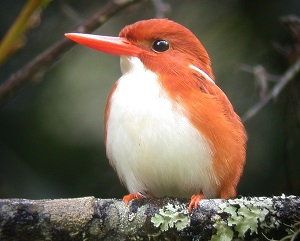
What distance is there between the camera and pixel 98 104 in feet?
12.6

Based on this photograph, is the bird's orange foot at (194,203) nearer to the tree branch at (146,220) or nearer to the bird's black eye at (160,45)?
the tree branch at (146,220)

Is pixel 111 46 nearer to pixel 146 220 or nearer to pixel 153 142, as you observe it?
pixel 153 142

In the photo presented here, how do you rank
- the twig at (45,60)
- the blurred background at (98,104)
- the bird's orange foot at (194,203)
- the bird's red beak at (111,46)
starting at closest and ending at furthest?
the bird's orange foot at (194,203)
the bird's red beak at (111,46)
the twig at (45,60)
the blurred background at (98,104)

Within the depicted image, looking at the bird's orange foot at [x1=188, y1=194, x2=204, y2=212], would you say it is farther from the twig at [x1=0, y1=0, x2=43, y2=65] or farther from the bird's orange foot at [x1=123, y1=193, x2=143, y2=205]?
the twig at [x1=0, y1=0, x2=43, y2=65]

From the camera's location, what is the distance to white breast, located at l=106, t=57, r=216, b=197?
2529 mm

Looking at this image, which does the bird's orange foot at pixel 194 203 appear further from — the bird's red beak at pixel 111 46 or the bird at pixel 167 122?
the bird's red beak at pixel 111 46

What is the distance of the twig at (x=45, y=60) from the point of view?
9.65 feet

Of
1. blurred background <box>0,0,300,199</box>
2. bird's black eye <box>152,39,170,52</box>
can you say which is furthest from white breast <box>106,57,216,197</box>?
blurred background <box>0,0,300,199</box>

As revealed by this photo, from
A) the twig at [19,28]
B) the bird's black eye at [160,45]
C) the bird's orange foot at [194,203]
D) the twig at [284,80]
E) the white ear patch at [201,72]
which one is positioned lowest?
the twig at [284,80]

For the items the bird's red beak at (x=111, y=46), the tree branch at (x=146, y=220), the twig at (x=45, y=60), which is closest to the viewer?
the tree branch at (x=146, y=220)

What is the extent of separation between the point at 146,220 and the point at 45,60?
1.02 meters

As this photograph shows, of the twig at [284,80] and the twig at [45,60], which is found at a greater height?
the twig at [45,60]

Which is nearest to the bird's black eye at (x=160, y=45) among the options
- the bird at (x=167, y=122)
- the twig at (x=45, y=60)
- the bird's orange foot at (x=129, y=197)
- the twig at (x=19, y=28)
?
the bird at (x=167, y=122)

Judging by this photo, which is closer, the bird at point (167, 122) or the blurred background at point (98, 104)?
the bird at point (167, 122)
